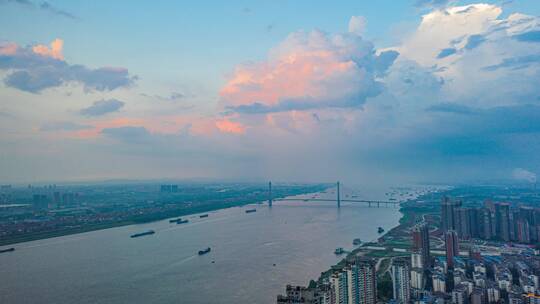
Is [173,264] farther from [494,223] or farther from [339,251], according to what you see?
[494,223]

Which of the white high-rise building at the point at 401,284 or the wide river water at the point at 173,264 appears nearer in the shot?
the white high-rise building at the point at 401,284

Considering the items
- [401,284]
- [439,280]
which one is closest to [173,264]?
[401,284]

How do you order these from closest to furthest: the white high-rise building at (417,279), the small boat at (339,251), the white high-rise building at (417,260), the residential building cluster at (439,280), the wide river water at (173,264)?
the residential building cluster at (439,280) → the wide river water at (173,264) → the white high-rise building at (417,279) → the white high-rise building at (417,260) → the small boat at (339,251)

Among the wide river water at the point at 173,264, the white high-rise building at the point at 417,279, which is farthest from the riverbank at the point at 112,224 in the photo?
the white high-rise building at the point at 417,279

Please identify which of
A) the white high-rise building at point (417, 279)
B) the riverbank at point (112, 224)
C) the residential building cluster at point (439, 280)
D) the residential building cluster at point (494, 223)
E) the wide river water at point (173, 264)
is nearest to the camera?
the residential building cluster at point (439, 280)

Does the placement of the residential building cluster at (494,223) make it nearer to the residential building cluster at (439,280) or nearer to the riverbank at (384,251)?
the residential building cluster at (439,280)

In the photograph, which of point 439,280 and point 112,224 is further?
point 112,224

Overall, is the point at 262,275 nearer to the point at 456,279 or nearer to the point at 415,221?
the point at 456,279

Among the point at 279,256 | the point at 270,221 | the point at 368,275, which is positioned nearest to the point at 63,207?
the point at 270,221
